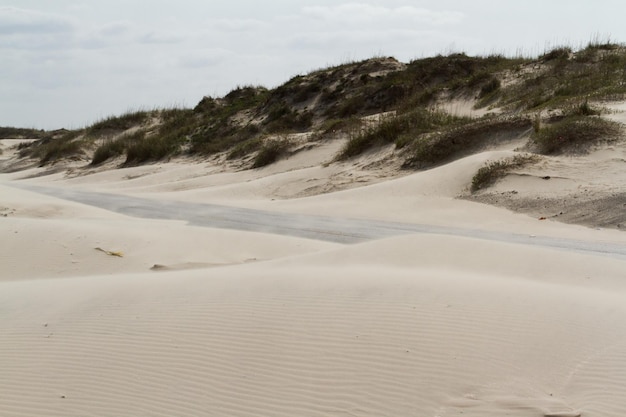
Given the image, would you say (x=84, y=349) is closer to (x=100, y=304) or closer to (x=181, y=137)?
Result: (x=100, y=304)

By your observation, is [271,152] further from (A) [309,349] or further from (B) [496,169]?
(A) [309,349]

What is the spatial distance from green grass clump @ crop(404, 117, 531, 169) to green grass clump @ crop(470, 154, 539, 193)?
94.3 inches

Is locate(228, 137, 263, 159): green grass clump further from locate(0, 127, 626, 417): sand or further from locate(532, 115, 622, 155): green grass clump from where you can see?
locate(0, 127, 626, 417): sand

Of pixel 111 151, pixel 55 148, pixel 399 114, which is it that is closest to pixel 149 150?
pixel 111 151

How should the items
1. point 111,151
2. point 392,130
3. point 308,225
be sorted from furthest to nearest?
point 111,151, point 392,130, point 308,225

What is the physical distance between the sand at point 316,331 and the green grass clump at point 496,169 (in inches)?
189

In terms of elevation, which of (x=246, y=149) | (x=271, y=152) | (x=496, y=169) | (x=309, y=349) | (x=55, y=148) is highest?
(x=55, y=148)

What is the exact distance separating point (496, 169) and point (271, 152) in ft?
33.4

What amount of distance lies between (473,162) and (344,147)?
6289 millimetres

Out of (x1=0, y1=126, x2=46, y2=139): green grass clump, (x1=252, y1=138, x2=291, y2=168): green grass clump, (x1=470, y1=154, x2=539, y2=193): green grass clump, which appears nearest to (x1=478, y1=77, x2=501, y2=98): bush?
(x1=252, y1=138, x2=291, y2=168): green grass clump

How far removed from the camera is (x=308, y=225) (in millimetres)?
12406

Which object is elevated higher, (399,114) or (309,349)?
(399,114)

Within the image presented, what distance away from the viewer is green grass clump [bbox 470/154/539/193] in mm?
14414

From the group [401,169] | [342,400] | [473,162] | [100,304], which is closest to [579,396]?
[342,400]
